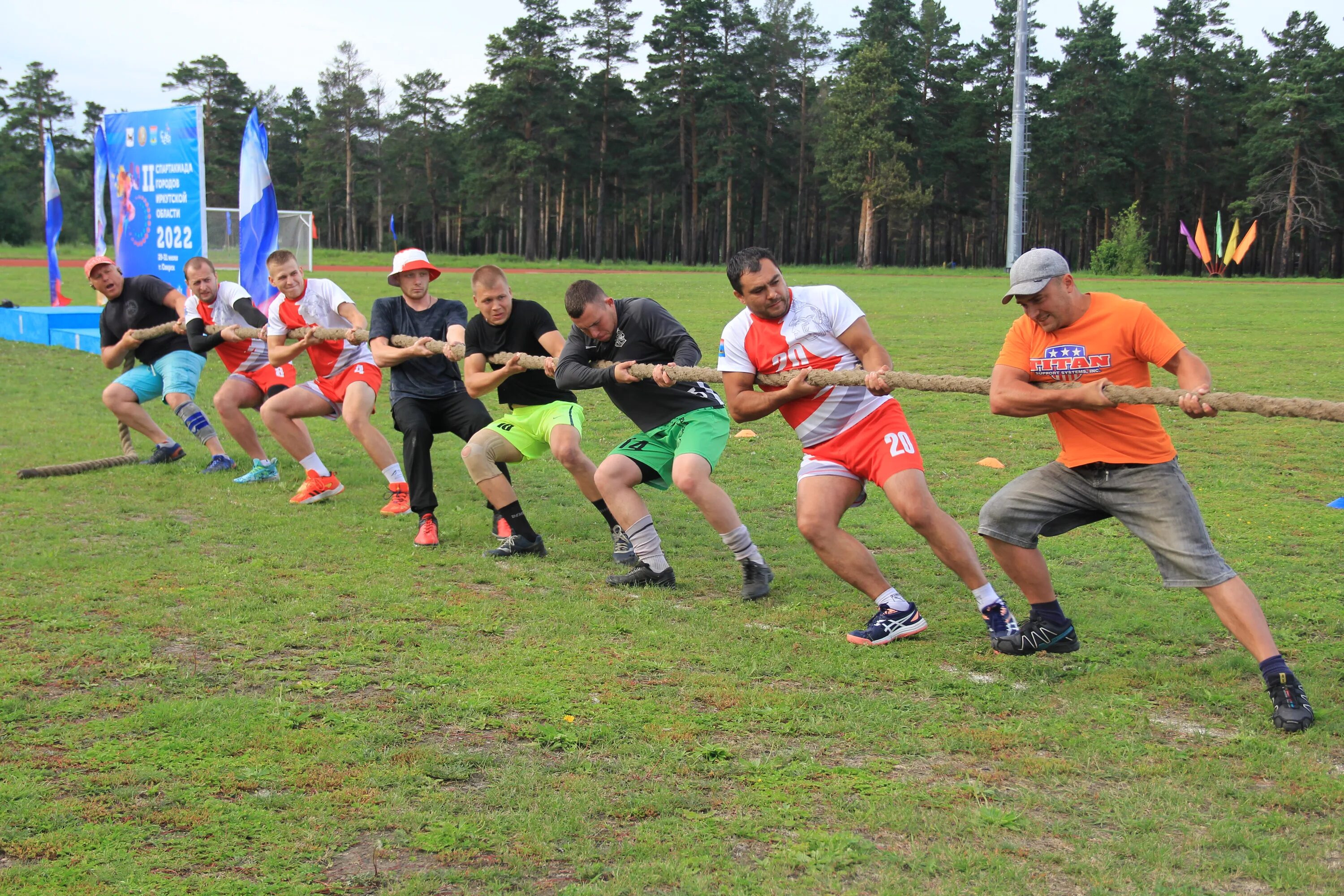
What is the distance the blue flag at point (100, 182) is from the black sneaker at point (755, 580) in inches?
690

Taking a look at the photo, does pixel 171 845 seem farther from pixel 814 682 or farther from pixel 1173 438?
pixel 1173 438

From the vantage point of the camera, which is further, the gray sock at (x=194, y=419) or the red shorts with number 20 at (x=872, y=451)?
the gray sock at (x=194, y=419)

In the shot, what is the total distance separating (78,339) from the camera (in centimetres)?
1852

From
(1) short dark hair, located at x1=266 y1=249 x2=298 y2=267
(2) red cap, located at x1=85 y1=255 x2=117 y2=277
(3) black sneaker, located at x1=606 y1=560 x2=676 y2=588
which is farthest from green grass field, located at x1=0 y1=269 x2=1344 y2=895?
(2) red cap, located at x1=85 y1=255 x2=117 y2=277

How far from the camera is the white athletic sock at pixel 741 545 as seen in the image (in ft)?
20.4

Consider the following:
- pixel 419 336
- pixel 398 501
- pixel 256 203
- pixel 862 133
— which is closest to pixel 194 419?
pixel 398 501

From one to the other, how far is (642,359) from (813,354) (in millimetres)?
1306

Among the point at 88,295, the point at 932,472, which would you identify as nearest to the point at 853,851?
the point at 932,472

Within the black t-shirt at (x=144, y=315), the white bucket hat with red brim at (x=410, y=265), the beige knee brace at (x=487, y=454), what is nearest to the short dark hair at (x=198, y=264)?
the black t-shirt at (x=144, y=315)

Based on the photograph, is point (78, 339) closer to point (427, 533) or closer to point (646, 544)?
point (427, 533)

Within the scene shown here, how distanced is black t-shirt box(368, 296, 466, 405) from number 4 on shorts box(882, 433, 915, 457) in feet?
11.6

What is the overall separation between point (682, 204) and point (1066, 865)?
75.3 m

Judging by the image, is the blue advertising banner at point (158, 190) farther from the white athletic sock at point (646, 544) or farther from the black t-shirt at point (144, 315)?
the white athletic sock at point (646, 544)

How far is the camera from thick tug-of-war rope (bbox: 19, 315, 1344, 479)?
4.30 metres
